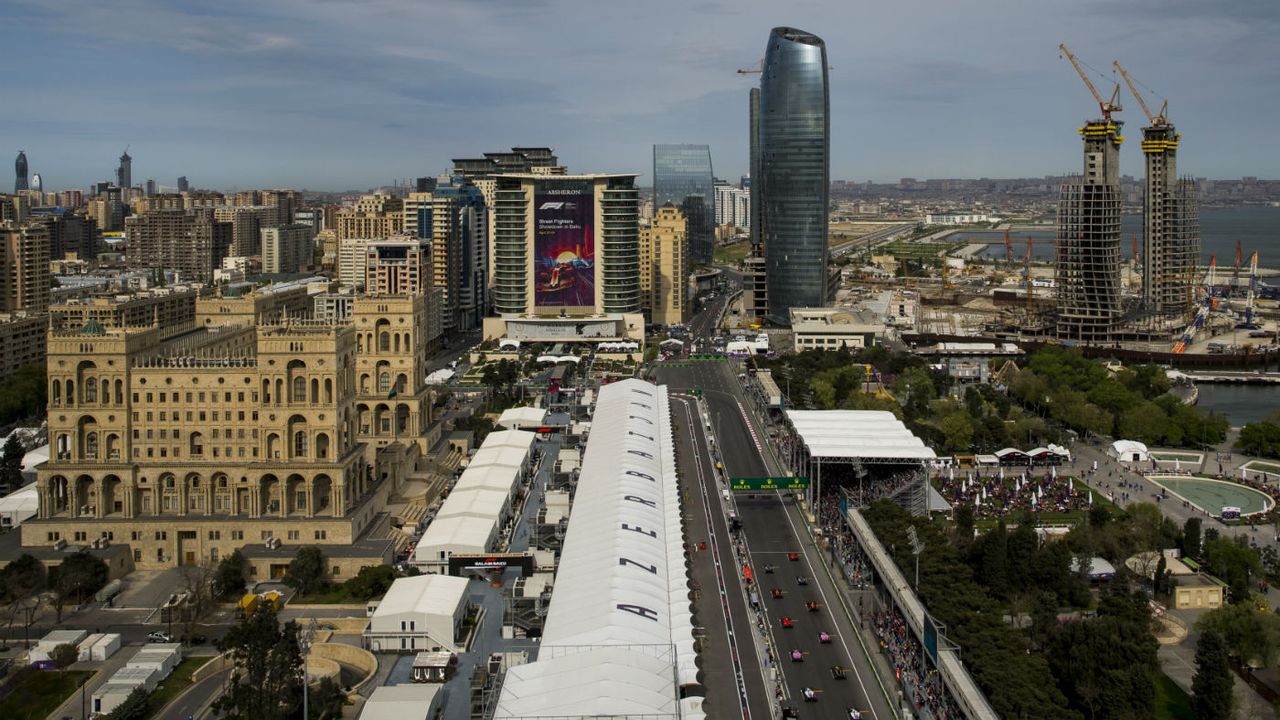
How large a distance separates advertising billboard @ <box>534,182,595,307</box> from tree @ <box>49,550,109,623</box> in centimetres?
5933

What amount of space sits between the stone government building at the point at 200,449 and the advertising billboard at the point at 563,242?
5022 centimetres

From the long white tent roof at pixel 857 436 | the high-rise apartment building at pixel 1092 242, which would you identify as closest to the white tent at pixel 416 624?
the long white tent roof at pixel 857 436

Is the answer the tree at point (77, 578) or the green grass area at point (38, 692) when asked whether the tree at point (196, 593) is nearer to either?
the tree at point (77, 578)

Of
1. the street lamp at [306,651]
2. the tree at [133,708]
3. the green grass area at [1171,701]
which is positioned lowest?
the green grass area at [1171,701]

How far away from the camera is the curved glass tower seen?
107 meters

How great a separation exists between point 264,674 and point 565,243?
69.3 m

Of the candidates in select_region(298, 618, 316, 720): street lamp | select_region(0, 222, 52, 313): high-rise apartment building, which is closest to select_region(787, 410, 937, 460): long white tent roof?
select_region(298, 618, 316, 720): street lamp

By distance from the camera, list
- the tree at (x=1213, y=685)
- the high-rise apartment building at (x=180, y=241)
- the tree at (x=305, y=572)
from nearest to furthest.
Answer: the tree at (x=1213, y=685), the tree at (x=305, y=572), the high-rise apartment building at (x=180, y=241)

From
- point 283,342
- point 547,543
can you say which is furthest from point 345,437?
point 547,543

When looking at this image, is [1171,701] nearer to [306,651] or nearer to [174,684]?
[306,651]

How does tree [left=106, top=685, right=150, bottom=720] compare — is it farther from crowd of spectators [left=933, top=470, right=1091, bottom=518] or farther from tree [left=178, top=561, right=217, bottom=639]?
crowd of spectators [left=933, top=470, right=1091, bottom=518]

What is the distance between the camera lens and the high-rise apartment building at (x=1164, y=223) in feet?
355

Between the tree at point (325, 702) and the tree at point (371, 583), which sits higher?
the tree at point (371, 583)

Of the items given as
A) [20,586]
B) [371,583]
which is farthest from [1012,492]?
[20,586]
